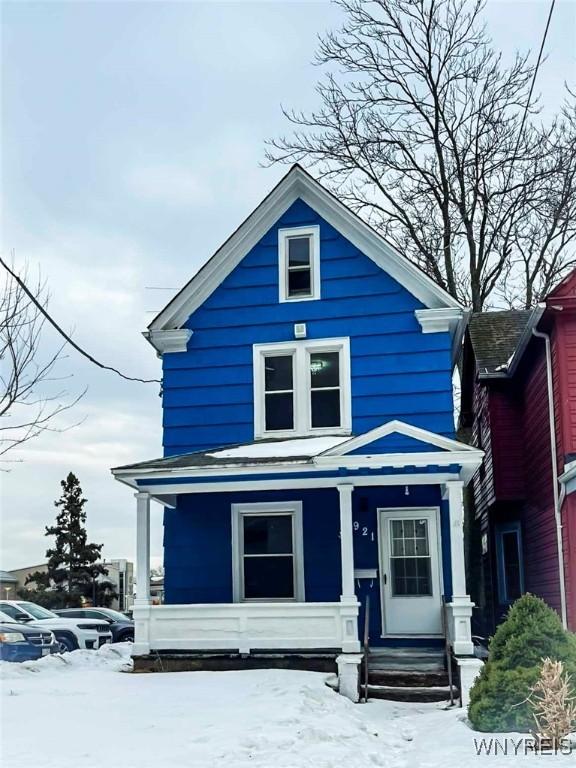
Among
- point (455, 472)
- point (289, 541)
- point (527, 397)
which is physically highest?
point (527, 397)

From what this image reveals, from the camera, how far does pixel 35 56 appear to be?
11180 millimetres

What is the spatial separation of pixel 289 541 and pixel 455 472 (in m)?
3.26

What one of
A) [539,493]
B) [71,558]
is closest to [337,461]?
[539,493]

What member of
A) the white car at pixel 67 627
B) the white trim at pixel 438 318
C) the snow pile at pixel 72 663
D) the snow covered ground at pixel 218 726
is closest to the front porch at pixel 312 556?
the snow covered ground at pixel 218 726

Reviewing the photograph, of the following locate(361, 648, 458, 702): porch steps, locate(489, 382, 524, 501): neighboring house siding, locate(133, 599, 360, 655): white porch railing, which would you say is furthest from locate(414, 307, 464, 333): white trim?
locate(361, 648, 458, 702): porch steps

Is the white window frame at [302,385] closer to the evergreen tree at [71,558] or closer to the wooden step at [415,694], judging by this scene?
the wooden step at [415,694]

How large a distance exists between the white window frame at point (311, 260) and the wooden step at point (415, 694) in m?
6.30

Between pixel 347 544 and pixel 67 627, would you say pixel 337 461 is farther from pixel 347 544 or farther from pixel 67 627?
pixel 67 627

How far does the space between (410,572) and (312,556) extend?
5.02ft

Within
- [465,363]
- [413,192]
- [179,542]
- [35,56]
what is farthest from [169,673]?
[413,192]

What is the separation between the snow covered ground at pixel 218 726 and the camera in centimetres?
674

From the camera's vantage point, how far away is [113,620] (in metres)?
23.4

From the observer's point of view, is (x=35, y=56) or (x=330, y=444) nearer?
(x=35, y=56)

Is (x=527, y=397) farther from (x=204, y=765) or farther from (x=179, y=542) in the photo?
(x=204, y=765)
